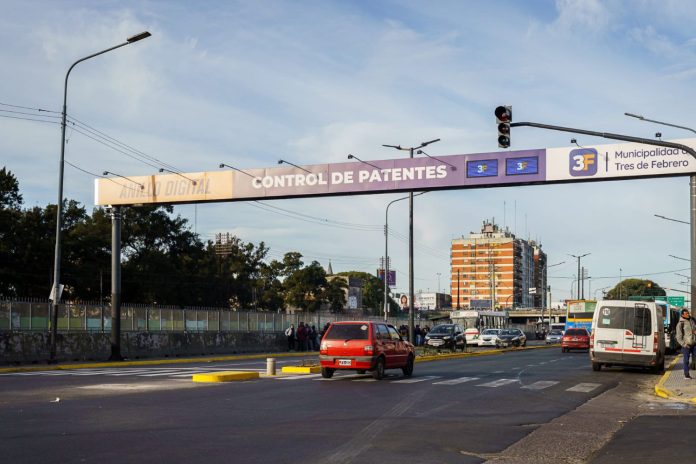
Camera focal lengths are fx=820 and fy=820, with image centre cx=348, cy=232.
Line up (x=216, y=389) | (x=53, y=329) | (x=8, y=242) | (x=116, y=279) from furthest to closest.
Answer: (x=8, y=242) → (x=116, y=279) → (x=53, y=329) → (x=216, y=389)

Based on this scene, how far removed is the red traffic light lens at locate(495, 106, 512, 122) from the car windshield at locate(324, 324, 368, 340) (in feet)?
22.2

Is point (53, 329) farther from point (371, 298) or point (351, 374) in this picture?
point (371, 298)

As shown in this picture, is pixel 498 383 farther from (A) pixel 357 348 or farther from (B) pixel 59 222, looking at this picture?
(B) pixel 59 222

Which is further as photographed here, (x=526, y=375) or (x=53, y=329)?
(x=53, y=329)

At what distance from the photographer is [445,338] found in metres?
49.5

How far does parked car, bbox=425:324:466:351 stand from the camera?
49375mm

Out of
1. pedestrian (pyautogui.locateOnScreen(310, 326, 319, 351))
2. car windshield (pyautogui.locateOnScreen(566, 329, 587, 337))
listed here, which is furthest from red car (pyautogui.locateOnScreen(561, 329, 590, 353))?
pedestrian (pyautogui.locateOnScreen(310, 326, 319, 351))

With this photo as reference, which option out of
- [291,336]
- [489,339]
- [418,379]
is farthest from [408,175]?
[489,339]

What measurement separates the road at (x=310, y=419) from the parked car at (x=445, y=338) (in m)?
26.9

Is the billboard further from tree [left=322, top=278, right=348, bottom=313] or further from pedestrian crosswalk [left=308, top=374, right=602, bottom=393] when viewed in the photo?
tree [left=322, top=278, right=348, bottom=313]

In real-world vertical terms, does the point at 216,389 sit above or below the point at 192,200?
below

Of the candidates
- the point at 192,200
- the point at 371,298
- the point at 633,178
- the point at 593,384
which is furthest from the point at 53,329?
the point at 371,298

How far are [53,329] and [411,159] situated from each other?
15.2m

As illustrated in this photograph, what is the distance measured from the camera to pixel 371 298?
189625 mm
